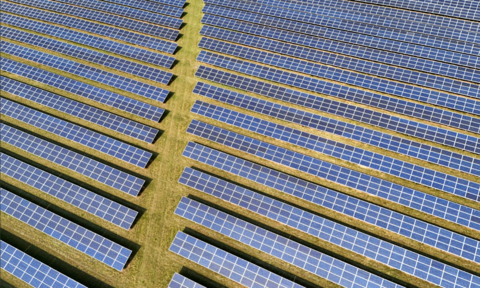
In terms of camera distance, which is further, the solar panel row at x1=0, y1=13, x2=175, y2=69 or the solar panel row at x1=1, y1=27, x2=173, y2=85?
the solar panel row at x1=0, y1=13, x2=175, y2=69

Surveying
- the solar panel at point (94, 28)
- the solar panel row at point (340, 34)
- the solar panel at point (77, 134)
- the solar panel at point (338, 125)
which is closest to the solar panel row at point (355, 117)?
the solar panel at point (338, 125)

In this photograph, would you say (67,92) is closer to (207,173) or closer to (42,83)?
(42,83)

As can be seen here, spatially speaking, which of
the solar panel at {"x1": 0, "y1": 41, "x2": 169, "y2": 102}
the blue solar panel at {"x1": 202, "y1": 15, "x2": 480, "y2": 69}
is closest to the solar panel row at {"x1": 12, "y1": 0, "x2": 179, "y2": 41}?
the solar panel at {"x1": 0, "y1": 41, "x2": 169, "y2": 102}

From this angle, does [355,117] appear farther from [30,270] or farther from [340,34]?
[30,270]

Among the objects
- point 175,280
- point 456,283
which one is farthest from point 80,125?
point 456,283

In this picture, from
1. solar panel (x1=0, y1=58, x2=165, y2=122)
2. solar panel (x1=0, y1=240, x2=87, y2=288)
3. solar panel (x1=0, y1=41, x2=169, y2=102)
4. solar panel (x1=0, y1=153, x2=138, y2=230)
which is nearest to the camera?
solar panel (x1=0, y1=240, x2=87, y2=288)

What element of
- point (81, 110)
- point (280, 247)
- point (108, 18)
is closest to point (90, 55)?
point (108, 18)

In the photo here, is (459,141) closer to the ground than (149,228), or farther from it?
farther from it

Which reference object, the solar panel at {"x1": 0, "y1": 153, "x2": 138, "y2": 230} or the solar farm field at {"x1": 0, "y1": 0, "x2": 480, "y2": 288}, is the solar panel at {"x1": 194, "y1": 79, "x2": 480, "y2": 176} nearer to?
the solar farm field at {"x1": 0, "y1": 0, "x2": 480, "y2": 288}
